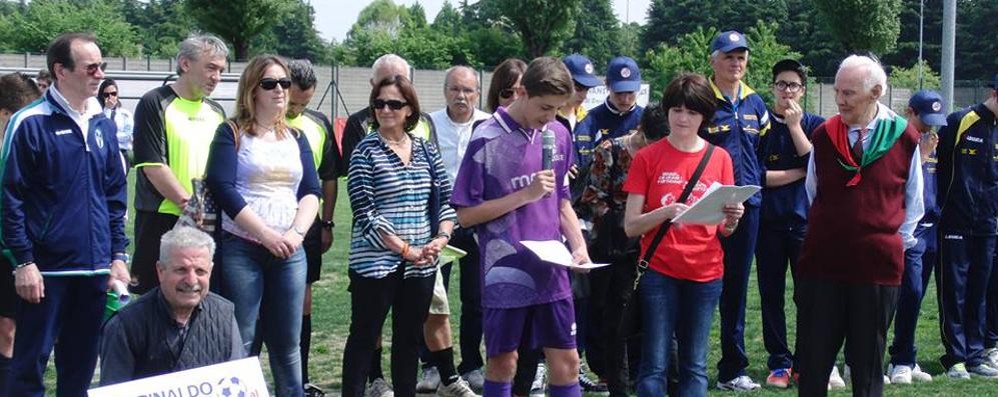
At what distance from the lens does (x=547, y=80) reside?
5473 mm

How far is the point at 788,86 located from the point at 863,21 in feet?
151

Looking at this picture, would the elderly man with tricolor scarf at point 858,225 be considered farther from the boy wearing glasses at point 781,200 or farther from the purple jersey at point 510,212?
the purple jersey at point 510,212

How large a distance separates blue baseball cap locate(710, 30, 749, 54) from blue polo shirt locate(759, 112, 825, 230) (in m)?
0.58

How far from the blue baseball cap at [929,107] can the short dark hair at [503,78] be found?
2.73 m

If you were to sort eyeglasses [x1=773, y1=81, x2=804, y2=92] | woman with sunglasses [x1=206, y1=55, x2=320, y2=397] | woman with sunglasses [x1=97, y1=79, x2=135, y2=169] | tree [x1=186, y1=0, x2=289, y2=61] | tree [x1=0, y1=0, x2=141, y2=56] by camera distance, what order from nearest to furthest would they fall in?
1. woman with sunglasses [x1=206, y1=55, x2=320, y2=397]
2. eyeglasses [x1=773, y1=81, x2=804, y2=92]
3. woman with sunglasses [x1=97, y1=79, x2=135, y2=169]
4. tree [x1=186, y1=0, x2=289, y2=61]
5. tree [x1=0, y1=0, x2=141, y2=56]

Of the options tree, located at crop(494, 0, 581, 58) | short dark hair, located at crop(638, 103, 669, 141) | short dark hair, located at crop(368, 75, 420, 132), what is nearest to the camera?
short dark hair, located at crop(368, 75, 420, 132)

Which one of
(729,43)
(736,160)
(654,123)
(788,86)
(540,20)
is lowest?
(736,160)

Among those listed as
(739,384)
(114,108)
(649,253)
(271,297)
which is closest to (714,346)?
(739,384)

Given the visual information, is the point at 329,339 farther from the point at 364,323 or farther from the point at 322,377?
the point at 364,323

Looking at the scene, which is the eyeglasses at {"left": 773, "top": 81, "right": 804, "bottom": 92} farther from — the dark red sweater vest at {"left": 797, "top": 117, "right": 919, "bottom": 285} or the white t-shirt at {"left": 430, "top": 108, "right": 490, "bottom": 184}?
the white t-shirt at {"left": 430, "top": 108, "right": 490, "bottom": 184}

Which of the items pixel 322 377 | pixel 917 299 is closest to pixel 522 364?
pixel 322 377

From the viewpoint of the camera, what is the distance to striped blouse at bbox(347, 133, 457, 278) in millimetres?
6215

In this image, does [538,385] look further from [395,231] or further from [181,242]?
[181,242]

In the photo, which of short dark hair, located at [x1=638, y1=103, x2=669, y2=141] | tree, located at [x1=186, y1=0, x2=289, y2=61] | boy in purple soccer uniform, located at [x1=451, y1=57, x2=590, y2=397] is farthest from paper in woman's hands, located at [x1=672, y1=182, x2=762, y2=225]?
tree, located at [x1=186, y1=0, x2=289, y2=61]
